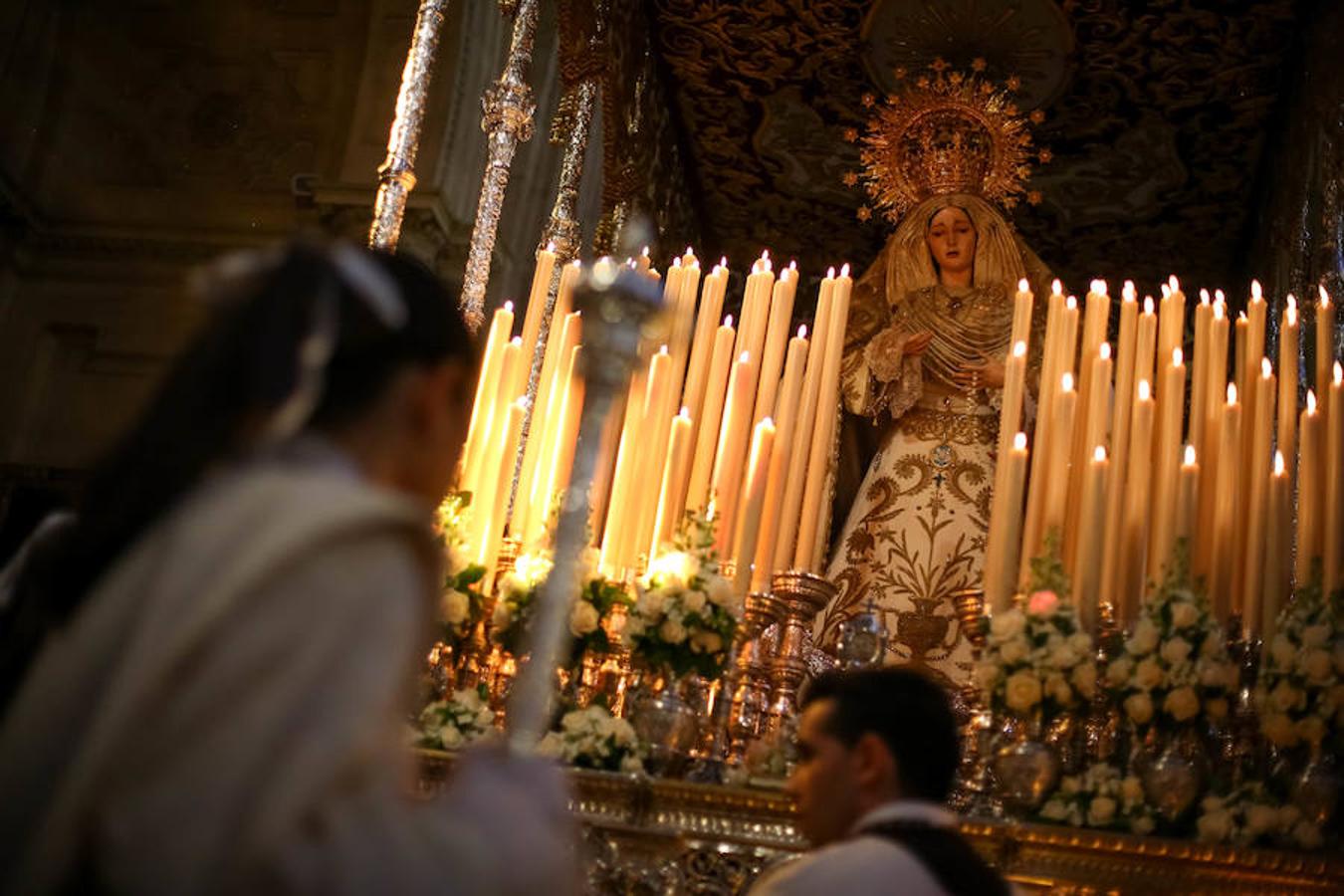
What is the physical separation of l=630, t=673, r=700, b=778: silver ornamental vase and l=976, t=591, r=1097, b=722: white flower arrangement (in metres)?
0.70

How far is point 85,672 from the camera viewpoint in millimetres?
1252

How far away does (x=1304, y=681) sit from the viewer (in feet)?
11.2

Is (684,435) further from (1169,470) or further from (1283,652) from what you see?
(1283,652)

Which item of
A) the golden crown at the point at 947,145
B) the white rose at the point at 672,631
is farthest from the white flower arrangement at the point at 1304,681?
the golden crown at the point at 947,145

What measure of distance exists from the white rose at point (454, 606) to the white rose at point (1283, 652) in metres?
1.97

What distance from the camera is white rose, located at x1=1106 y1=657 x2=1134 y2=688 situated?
3486mm

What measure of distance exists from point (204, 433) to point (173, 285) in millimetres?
8139

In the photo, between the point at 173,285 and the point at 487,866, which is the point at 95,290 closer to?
the point at 173,285

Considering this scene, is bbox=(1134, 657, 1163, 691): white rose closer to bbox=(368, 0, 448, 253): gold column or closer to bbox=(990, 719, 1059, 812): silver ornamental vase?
bbox=(990, 719, 1059, 812): silver ornamental vase

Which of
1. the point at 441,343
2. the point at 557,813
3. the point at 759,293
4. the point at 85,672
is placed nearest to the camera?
the point at 85,672

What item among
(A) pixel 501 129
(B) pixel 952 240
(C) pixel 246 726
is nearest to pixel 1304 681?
(B) pixel 952 240

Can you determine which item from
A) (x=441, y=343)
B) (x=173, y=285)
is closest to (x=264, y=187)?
(x=173, y=285)

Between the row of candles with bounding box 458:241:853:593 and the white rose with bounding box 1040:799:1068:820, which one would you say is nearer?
the white rose with bounding box 1040:799:1068:820

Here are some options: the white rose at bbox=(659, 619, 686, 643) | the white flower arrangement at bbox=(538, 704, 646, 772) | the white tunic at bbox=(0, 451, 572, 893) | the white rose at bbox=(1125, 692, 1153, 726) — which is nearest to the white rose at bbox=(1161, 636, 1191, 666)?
the white rose at bbox=(1125, 692, 1153, 726)
